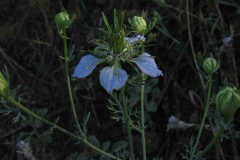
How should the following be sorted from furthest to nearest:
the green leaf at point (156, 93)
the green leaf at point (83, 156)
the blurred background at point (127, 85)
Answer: the green leaf at point (156, 93), the blurred background at point (127, 85), the green leaf at point (83, 156)

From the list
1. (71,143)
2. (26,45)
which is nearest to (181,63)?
(71,143)

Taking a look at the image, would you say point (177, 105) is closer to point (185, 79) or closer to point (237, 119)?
point (185, 79)

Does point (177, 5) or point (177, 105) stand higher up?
point (177, 5)

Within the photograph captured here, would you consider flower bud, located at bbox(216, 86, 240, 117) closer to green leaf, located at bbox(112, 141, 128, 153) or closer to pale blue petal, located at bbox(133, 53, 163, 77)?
pale blue petal, located at bbox(133, 53, 163, 77)

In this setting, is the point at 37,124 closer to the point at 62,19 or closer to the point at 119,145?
the point at 119,145

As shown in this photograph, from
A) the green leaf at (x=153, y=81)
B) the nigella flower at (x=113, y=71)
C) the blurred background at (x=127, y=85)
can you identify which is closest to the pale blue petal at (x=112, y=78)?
the nigella flower at (x=113, y=71)

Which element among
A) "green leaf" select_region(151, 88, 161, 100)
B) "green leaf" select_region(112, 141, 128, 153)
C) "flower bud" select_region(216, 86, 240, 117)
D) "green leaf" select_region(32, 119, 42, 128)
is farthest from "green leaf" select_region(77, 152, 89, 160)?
"flower bud" select_region(216, 86, 240, 117)

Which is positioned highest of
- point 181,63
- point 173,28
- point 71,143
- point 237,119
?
point 173,28

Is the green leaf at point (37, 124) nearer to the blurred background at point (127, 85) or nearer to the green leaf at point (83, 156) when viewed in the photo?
the blurred background at point (127, 85)
